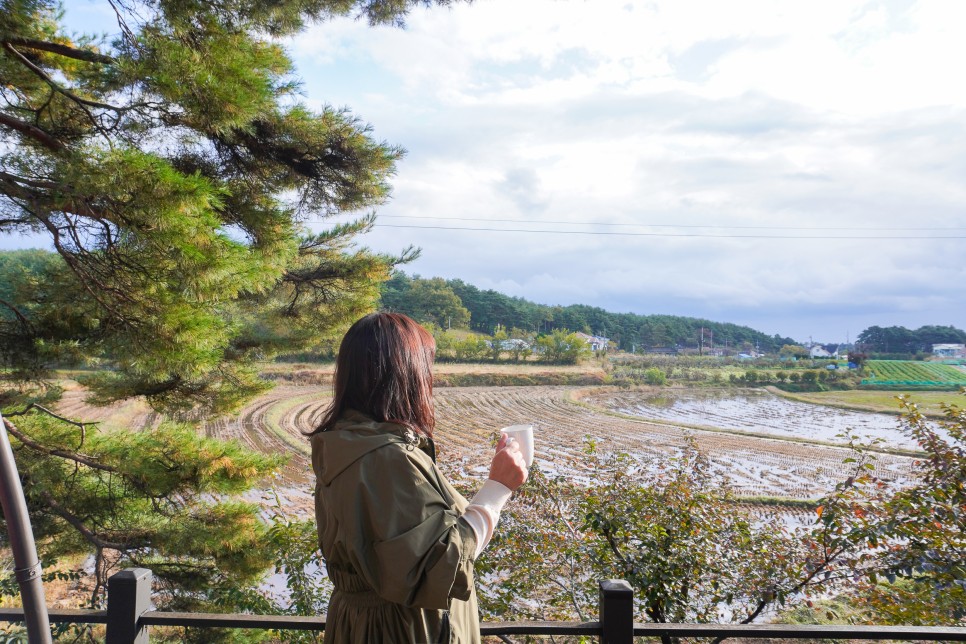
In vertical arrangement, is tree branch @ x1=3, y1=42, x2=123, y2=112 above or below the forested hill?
above

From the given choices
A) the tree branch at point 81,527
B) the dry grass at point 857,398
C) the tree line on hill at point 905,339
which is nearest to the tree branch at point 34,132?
the tree branch at point 81,527

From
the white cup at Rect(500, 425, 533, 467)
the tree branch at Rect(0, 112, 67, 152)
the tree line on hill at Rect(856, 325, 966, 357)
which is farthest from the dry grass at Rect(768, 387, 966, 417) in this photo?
the tree branch at Rect(0, 112, 67, 152)

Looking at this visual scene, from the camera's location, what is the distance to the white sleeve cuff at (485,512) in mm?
741

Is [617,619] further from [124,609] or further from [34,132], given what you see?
[34,132]

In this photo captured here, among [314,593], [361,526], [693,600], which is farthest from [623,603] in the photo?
[314,593]

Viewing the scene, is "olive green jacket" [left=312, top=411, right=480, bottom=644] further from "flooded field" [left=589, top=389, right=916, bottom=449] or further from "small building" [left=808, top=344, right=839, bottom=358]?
"small building" [left=808, top=344, right=839, bottom=358]

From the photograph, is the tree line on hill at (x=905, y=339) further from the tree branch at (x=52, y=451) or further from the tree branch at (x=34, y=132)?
the tree branch at (x=34, y=132)

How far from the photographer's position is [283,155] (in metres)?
3.68

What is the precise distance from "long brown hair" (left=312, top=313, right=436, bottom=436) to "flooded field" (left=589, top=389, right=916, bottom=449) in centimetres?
511

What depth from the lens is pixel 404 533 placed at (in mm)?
685

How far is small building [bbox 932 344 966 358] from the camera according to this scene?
5.07 meters

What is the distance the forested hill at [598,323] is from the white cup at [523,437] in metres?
5.59

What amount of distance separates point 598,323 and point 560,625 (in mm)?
6249

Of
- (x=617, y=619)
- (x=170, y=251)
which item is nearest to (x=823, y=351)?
(x=617, y=619)
